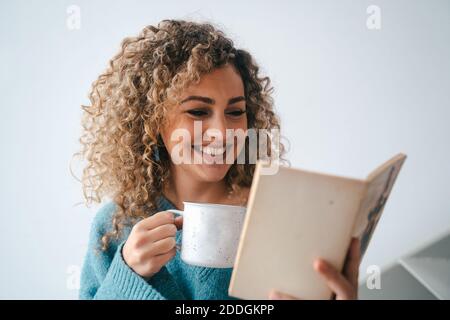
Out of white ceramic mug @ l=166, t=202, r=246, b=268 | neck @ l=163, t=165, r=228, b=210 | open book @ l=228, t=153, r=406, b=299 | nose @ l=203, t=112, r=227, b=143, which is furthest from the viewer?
neck @ l=163, t=165, r=228, b=210

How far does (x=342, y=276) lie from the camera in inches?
20.2

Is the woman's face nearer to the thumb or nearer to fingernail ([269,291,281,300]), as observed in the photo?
the thumb

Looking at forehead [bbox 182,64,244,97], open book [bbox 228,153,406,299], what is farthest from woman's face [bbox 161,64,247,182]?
open book [bbox 228,153,406,299]

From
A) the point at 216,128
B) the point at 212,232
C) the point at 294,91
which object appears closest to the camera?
the point at 212,232

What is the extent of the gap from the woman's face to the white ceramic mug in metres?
0.20

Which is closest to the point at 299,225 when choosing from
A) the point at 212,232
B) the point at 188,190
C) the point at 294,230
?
the point at 294,230

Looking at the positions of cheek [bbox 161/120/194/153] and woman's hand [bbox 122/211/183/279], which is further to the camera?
cheek [bbox 161/120/194/153]

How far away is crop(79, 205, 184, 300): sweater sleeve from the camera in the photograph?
656mm

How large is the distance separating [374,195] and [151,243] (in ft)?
1.07

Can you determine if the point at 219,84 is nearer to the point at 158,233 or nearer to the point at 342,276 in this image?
the point at 158,233

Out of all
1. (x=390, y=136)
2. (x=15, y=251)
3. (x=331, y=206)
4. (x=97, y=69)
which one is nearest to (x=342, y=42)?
(x=390, y=136)

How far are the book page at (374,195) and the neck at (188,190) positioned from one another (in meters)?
0.42

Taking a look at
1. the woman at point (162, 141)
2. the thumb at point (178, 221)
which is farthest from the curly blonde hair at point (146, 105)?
the thumb at point (178, 221)

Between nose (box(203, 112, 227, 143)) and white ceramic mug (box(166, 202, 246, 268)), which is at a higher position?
nose (box(203, 112, 227, 143))
